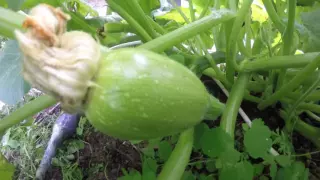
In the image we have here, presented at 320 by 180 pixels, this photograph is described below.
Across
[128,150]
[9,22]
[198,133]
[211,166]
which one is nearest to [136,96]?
[9,22]

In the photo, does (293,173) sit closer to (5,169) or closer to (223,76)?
(223,76)

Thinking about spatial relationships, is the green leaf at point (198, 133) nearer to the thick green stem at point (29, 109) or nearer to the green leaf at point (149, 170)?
the green leaf at point (149, 170)

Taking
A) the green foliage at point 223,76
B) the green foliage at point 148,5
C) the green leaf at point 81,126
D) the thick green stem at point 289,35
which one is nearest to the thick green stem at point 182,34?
the green foliage at point 223,76

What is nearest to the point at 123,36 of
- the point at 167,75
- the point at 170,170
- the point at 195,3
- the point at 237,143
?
the point at 195,3

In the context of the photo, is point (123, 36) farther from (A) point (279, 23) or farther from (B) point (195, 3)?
(A) point (279, 23)

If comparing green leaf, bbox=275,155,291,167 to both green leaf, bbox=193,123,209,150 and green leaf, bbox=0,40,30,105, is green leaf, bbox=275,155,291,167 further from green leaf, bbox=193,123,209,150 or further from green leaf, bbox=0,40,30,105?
green leaf, bbox=0,40,30,105

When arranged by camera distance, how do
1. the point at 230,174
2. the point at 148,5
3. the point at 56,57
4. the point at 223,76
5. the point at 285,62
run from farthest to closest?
the point at 148,5
the point at 223,76
the point at 285,62
the point at 230,174
the point at 56,57
